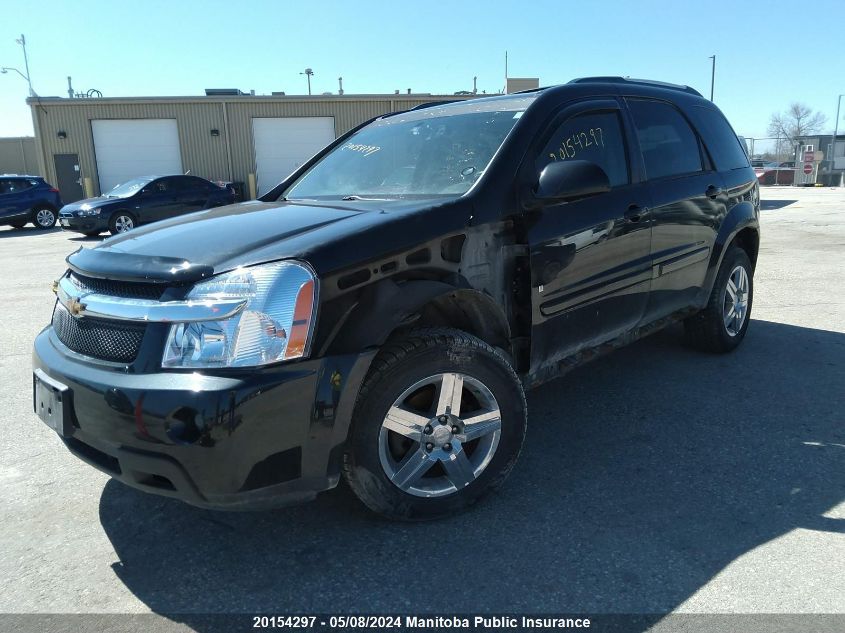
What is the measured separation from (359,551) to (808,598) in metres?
1.64

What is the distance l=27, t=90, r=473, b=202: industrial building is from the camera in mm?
24808

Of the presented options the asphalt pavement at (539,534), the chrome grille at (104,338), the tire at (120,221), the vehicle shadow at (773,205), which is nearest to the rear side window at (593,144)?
A: the asphalt pavement at (539,534)

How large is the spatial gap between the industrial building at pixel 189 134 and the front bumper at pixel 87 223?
426 inches

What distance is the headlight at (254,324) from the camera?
221 cm

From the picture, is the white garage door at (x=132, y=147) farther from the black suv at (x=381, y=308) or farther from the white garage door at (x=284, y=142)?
the black suv at (x=381, y=308)

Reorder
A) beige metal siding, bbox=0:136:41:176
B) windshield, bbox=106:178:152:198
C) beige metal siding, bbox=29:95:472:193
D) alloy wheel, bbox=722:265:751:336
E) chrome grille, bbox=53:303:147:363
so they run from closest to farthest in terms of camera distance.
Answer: chrome grille, bbox=53:303:147:363
alloy wheel, bbox=722:265:751:336
windshield, bbox=106:178:152:198
beige metal siding, bbox=29:95:472:193
beige metal siding, bbox=0:136:41:176

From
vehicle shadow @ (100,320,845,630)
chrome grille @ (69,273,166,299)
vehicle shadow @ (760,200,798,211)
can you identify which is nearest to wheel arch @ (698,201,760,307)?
vehicle shadow @ (100,320,845,630)

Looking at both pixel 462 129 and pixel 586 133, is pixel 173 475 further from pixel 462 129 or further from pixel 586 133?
pixel 586 133

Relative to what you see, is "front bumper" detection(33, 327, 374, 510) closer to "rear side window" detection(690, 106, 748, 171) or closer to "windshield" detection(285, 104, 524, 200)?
"windshield" detection(285, 104, 524, 200)

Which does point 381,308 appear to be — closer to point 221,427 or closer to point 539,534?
point 221,427

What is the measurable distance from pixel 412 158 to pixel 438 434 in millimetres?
1589

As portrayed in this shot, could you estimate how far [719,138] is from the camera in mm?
4797

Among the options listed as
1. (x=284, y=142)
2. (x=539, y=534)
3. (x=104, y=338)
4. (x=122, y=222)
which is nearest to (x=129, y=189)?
(x=122, y=222)

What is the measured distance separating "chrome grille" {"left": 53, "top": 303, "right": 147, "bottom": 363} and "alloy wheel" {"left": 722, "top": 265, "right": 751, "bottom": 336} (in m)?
4.12
